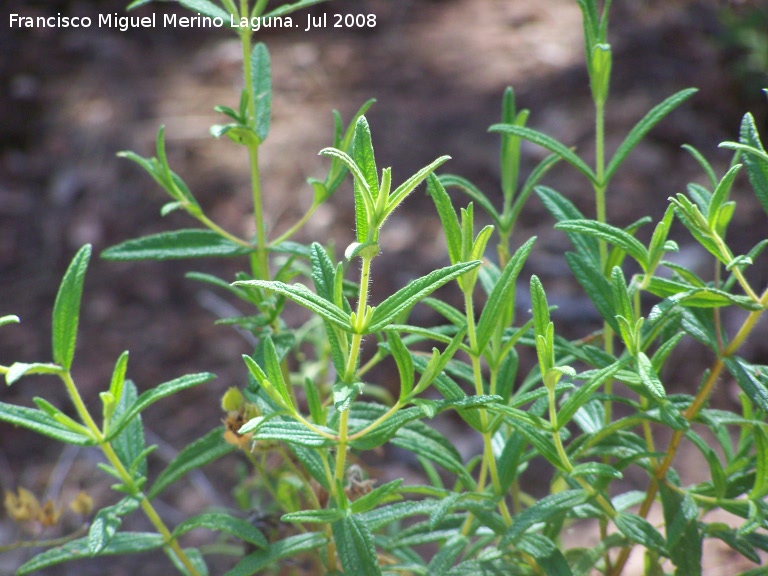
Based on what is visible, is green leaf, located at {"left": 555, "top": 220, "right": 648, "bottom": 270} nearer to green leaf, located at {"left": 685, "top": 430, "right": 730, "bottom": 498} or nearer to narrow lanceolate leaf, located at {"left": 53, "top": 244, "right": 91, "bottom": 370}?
green leaf, located at {"left": 685, "top": 430, "right": 730, "bottom": 498}

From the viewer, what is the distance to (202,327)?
2.45 metres

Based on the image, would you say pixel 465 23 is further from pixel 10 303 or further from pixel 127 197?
pixel 10 303

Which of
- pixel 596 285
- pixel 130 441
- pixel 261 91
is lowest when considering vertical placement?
A: pixel 130 441

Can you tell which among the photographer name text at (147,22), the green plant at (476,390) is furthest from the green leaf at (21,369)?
the photographer name text at (147,22)

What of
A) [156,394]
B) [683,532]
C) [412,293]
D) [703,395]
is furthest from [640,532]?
[156,394]

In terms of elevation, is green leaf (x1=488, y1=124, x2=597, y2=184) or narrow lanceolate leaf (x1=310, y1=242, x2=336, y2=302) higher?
green leaf (x1=488, y1=124, x2=597, y2=184)

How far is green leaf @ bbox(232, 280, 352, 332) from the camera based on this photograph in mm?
668

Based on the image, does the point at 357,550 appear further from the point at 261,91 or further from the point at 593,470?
the point at 261,91

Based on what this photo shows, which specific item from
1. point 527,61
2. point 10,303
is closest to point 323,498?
point 10,303

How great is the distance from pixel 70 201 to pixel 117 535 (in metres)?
2.12

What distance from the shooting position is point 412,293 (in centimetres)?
72

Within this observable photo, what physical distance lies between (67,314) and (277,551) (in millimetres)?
353

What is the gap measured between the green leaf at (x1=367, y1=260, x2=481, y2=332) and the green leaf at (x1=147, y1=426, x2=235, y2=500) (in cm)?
36

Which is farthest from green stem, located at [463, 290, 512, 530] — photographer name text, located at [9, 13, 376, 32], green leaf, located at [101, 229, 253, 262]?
photographer name text, located at [9, 13, 376, 32]
